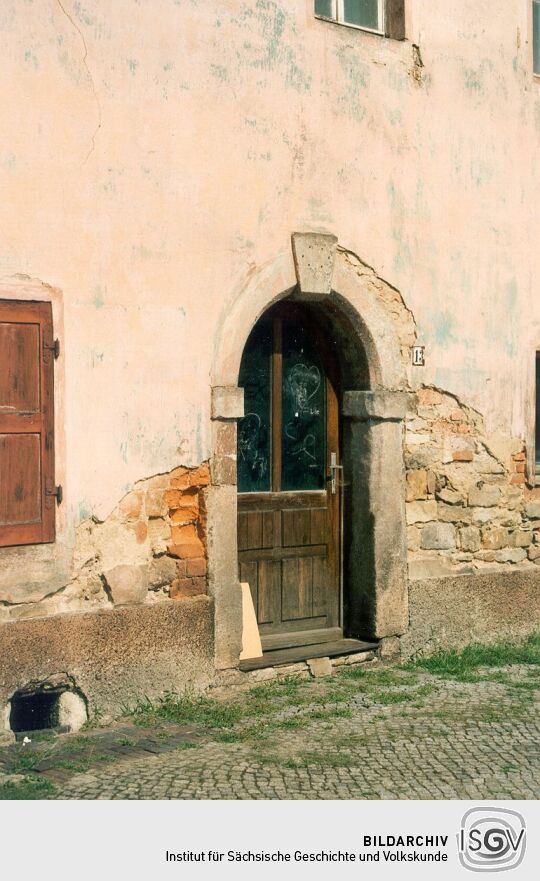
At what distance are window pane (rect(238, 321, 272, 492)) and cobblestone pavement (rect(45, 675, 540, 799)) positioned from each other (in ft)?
4.74

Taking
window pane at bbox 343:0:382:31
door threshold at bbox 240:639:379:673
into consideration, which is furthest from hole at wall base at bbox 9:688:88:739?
window pane at bbox 343:0:382:31

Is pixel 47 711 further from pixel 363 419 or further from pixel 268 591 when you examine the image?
pixel 363 419

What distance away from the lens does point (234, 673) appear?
22.5 feet

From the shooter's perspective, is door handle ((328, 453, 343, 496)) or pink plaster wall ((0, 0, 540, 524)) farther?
door handle ((328, 453, 343, 496))

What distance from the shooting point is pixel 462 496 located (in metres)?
8.14

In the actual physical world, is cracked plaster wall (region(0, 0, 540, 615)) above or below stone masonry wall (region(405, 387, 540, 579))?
above

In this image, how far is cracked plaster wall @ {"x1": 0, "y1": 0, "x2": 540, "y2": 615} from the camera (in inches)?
241

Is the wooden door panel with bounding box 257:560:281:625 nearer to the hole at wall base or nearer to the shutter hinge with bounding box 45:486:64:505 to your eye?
the hole at wall base

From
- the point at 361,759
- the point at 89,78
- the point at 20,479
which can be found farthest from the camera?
the point at 89,78

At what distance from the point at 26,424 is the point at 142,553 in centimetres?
100

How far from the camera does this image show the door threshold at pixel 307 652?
6.98 metres

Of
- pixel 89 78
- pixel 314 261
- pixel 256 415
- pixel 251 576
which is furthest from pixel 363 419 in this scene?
pixel 89 78
